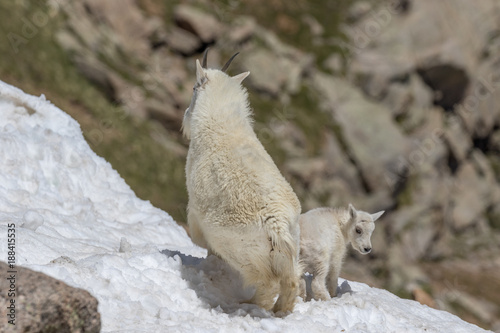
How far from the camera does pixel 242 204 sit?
680 centimetres

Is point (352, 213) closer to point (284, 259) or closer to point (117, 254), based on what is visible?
point (284, 259)

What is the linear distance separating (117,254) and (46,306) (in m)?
2.96

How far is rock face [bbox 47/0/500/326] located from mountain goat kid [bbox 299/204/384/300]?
20.9m

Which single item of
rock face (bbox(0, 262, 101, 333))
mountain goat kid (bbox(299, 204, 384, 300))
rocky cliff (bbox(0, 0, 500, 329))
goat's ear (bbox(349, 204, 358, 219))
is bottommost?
rock face (bbox(0, 262, 101, 333))

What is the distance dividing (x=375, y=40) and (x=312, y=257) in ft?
143

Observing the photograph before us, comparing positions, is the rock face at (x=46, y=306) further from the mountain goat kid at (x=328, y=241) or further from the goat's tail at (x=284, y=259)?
the mountain goat kid at (x=328, y=241)

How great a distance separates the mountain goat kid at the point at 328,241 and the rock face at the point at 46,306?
4258mm

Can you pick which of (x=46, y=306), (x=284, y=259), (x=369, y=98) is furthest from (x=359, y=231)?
(x=369, y=98)

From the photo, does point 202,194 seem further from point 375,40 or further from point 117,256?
point 375,40

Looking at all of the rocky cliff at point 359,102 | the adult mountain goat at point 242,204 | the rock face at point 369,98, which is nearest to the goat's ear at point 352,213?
the adult mountain goat at point 242,204

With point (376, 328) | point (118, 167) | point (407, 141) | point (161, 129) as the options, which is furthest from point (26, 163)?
point (407, 141)

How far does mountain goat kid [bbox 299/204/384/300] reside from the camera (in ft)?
27.7

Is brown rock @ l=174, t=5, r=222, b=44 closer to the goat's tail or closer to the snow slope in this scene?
the snow slope

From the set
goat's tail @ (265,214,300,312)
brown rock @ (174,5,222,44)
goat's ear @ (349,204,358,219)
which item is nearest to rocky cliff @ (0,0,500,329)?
brown rock @ (174,5,222,44)
